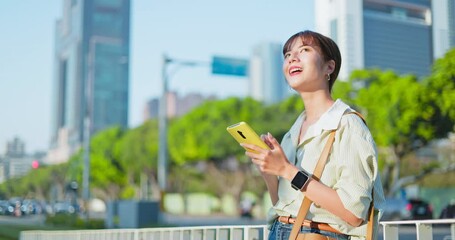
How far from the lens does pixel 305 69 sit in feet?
7.45

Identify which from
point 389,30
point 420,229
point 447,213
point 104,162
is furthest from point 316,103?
point 104,162

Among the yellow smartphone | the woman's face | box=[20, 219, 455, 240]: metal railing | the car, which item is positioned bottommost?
the car

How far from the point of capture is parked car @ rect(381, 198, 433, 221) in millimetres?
24281

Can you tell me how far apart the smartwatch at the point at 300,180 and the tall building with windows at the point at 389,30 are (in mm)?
8501

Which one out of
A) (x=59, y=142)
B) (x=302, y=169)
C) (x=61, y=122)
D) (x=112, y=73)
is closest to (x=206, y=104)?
(x=302, y=169)

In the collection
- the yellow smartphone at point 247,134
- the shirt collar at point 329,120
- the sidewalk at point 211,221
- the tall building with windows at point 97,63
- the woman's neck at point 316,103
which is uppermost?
the tall building with windows at point 97,63

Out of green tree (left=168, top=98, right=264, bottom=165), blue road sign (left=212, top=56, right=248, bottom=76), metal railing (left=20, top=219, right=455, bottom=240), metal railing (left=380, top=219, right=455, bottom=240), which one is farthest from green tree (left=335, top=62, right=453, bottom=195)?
metal railing (left=380, top=219, right=455, bottom=240)

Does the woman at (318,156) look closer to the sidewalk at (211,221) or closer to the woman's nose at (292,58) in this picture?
the woman's nose at (292,58)

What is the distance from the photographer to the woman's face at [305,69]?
227cm

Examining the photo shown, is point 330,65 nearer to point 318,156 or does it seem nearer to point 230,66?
point 318,156

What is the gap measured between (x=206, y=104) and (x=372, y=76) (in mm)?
18742

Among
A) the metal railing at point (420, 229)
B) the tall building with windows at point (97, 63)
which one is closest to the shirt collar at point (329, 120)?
the metal railing at point (420, 229)

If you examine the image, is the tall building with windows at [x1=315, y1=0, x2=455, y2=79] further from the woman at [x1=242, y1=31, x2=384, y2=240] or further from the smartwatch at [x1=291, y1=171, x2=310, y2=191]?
the smartwatch at [x1=291, y1=171, x2=310, y2=191]

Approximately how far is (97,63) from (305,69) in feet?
525
